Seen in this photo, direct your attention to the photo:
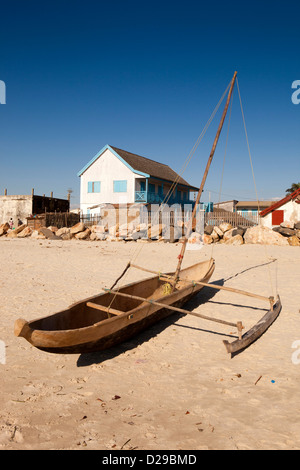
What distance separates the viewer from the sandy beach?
3.60 m

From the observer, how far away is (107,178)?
34.5 metres

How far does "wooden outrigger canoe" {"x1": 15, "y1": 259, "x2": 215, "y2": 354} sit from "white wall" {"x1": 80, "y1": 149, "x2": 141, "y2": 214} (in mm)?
25990

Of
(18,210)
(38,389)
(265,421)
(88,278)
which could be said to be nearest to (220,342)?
(265,421)

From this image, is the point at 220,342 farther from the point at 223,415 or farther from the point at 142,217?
the point at 142,217

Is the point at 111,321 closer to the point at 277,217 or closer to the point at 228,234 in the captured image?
the point at 228,234

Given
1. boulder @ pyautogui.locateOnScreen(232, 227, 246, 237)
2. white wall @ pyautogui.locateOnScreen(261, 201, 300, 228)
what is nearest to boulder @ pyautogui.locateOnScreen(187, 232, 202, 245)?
boulder @ pyautogui.locateOnScreen(232, 227, 246, 237)

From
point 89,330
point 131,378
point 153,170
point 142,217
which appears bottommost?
point 131,378

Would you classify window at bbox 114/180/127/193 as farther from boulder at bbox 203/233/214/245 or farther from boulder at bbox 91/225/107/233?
boulder at bbox 203/233/214/245

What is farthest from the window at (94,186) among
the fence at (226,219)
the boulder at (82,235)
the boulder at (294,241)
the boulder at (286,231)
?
the boulder at (294,241)

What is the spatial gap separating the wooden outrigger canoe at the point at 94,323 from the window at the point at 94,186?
28033mm

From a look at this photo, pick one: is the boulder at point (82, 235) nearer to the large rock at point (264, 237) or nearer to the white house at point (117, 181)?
the white house at point (117, 181)

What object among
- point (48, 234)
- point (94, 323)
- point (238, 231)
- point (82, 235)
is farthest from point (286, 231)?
point (94, 323)
